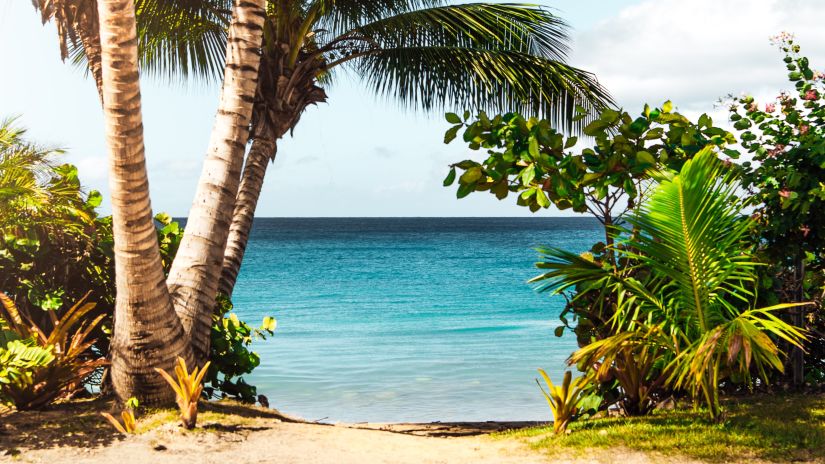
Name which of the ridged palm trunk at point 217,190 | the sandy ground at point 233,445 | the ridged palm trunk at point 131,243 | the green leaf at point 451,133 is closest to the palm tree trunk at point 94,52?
the ridged palm trunk at point 217,190

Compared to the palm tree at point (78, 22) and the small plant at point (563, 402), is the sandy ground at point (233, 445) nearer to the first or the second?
the small plant at point (563, 402)

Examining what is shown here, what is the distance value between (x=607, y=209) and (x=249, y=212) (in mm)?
3623

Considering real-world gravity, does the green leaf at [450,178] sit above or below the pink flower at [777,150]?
below

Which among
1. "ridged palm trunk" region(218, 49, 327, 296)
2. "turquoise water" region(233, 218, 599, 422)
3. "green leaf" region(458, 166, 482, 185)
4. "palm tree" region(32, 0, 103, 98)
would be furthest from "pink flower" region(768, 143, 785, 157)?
"palm tree" region(32, 0, 103, 98)

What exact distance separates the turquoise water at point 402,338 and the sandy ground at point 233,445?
3.82m

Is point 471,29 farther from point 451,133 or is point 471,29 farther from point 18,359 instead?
point 18,359

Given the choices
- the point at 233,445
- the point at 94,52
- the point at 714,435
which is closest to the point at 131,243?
the point at 233,445

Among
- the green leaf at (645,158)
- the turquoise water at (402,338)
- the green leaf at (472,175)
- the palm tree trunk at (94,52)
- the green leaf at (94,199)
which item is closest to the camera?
the green leaf at (645,158)

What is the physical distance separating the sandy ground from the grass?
0.22 metres

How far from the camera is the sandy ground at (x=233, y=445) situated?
526cm

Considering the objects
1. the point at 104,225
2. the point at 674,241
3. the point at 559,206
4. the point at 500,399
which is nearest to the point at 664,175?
the point at 674,241

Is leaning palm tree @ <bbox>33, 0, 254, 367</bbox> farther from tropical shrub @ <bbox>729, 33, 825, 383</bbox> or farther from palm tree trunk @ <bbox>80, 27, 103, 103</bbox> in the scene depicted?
tropical shrub @ <bbox>729, 33, 825, 383</bbox>

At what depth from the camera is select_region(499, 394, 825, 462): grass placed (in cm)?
509

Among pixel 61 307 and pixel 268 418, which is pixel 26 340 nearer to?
pixel 61 307
